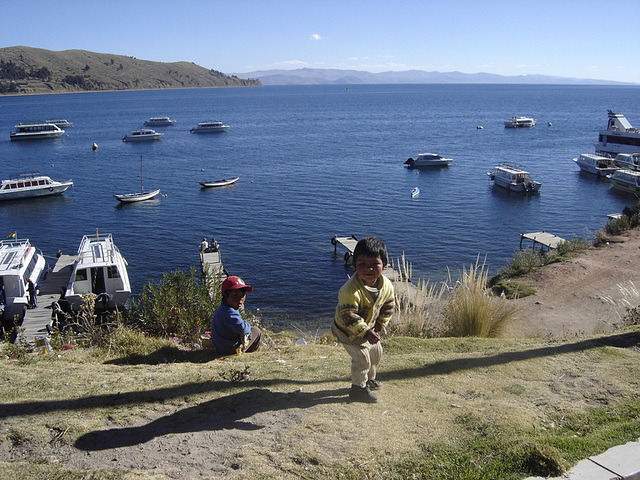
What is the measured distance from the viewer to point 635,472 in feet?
14.0

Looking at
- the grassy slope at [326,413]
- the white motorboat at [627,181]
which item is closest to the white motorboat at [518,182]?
the white motorboat at [627,181]

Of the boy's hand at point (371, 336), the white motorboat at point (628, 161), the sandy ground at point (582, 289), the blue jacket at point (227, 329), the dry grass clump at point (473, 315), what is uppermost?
the boy's hand at point (371, 336)

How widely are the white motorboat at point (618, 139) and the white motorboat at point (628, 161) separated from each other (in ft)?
12.8

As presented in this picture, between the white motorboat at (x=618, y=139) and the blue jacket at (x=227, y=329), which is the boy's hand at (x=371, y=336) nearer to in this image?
the blue jacket at (x=227, y=329)

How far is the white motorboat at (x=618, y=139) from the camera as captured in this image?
60.1 m

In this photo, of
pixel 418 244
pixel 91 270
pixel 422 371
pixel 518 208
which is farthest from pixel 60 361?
pixel 518 208

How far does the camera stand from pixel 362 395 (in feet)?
17.9

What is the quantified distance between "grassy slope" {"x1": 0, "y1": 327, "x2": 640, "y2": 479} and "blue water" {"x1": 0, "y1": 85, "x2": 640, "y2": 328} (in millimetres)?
14861

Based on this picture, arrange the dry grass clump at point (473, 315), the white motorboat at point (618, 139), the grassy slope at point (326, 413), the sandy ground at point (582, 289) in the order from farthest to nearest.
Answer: the white motorboat at point (618, 139) < the sandy ground at point (582, 289) < the dry grass clump at point (473, 315) < the grassy slope at point (326, 413)

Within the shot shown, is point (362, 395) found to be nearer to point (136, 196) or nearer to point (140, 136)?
point (136, 196)

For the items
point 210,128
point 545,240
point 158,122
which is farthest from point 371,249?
point 158,122

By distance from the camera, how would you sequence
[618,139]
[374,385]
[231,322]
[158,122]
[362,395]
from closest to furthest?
[362,395] < [374,385] < [231,322] < [618,139] < [158,122]

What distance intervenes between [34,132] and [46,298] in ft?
264

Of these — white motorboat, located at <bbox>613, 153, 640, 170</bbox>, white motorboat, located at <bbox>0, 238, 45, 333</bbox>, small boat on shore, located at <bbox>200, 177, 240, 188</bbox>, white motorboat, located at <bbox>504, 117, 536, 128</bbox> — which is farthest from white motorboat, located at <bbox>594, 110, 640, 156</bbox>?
white motorboat, located at <bbox>0, 238, 45, 333</bbox>
